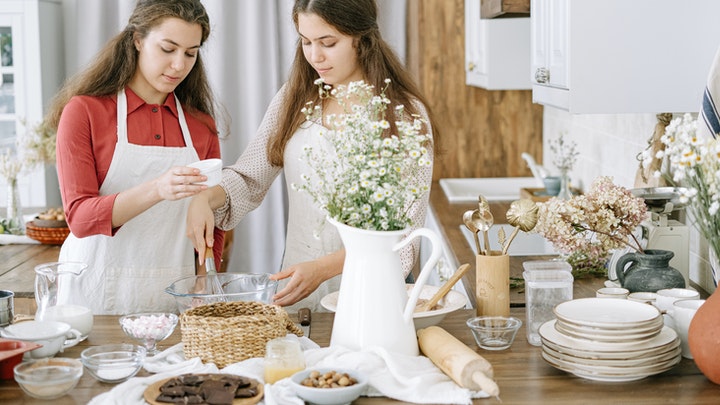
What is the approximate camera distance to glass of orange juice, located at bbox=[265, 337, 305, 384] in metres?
1.64

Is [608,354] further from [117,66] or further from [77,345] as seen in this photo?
[117,66]

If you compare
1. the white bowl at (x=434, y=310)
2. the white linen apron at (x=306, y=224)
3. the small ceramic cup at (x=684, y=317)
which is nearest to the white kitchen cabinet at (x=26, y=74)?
the white linen apron at (x=306, y=224)

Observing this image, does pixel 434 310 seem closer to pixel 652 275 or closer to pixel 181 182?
pixel 652 275

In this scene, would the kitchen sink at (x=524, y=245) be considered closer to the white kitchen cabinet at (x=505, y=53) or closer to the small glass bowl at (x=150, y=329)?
the white kitchen cabinet at (x=505, y=53)

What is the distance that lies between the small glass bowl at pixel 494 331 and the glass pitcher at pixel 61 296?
0.83 m

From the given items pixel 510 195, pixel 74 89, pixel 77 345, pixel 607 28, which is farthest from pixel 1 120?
pixel 607 28

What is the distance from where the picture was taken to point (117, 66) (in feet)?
8.29

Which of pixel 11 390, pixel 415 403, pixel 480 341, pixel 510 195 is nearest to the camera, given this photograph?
pixel 415 403

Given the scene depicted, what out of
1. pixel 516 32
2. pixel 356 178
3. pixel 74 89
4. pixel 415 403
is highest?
pixel 516 32

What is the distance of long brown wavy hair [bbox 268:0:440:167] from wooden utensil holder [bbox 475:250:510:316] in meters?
0.57

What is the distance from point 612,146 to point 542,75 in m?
0.75

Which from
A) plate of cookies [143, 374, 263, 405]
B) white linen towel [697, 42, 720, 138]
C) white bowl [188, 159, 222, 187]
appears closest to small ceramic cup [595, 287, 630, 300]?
white linen towel [697, 42, 720, 138]

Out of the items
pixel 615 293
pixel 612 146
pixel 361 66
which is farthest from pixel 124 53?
pixel 612 146

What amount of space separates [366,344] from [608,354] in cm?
45
